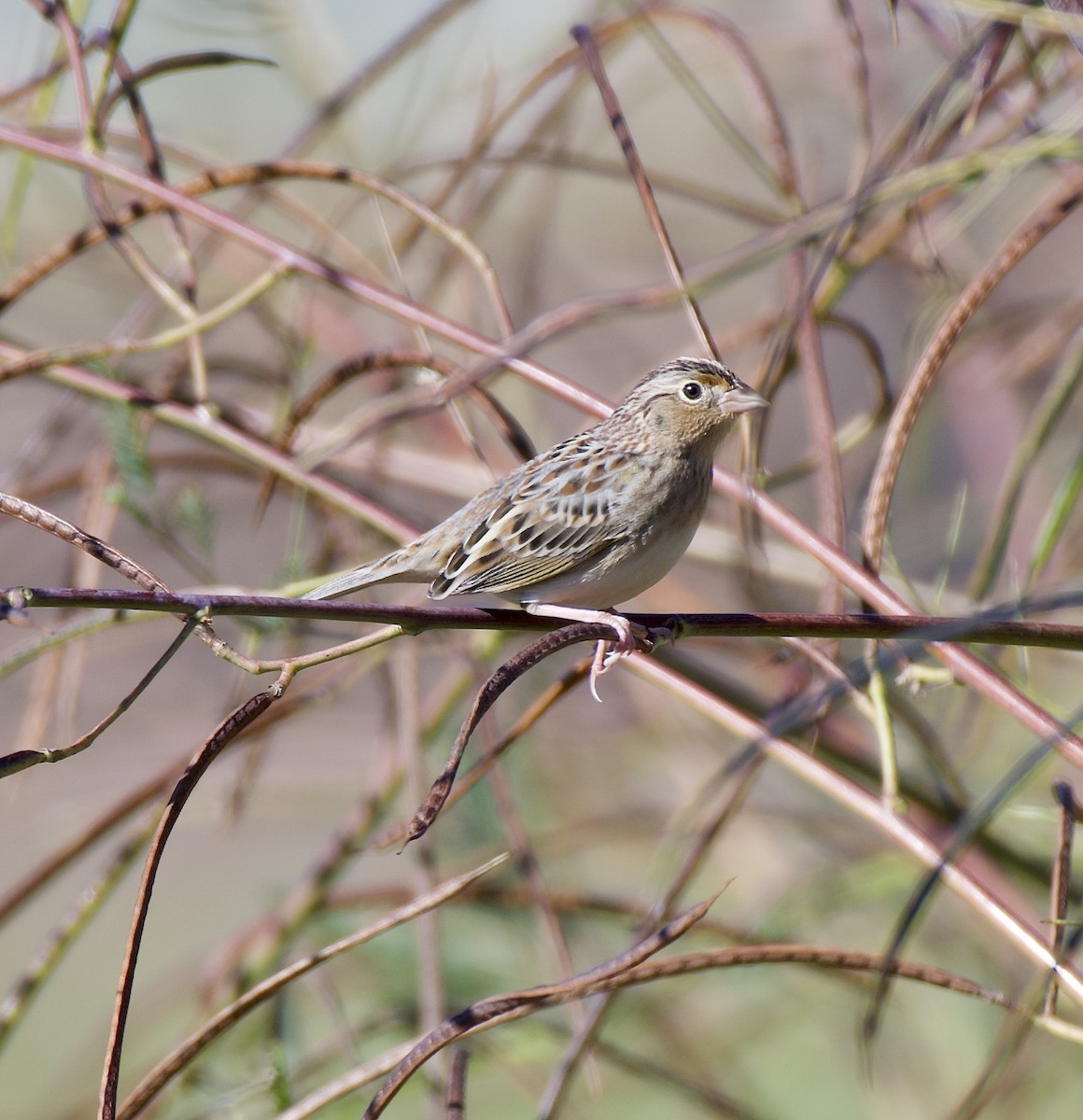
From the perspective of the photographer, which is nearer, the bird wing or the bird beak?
the bird beak

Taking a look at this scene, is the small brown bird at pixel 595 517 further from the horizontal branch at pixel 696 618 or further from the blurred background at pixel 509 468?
the horizontal branch at pixel 696 618

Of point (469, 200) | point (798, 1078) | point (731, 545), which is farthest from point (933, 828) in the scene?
point (798, 1078)

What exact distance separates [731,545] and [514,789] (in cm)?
99

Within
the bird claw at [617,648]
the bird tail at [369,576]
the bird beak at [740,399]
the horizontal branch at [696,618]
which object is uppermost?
the bird beak at [740,399]

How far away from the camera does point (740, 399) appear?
8.53ft

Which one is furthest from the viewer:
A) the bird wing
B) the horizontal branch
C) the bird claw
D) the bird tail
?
the bird wing

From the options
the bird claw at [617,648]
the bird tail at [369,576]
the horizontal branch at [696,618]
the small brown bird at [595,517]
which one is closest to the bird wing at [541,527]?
the small brown bird at [595,517]

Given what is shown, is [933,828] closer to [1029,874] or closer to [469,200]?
[1029,874]

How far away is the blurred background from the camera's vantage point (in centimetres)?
217

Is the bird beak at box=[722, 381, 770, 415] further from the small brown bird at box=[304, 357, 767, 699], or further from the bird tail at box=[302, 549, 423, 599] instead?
the bird tail at box=[302, 549, 423, 599]

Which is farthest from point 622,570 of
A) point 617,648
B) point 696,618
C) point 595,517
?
point 696,618

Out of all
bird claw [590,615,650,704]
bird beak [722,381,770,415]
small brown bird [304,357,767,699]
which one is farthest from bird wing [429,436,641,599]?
bird claw [590,615,650,704]

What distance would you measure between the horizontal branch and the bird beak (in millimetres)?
1112

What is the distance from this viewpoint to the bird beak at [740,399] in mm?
2516
